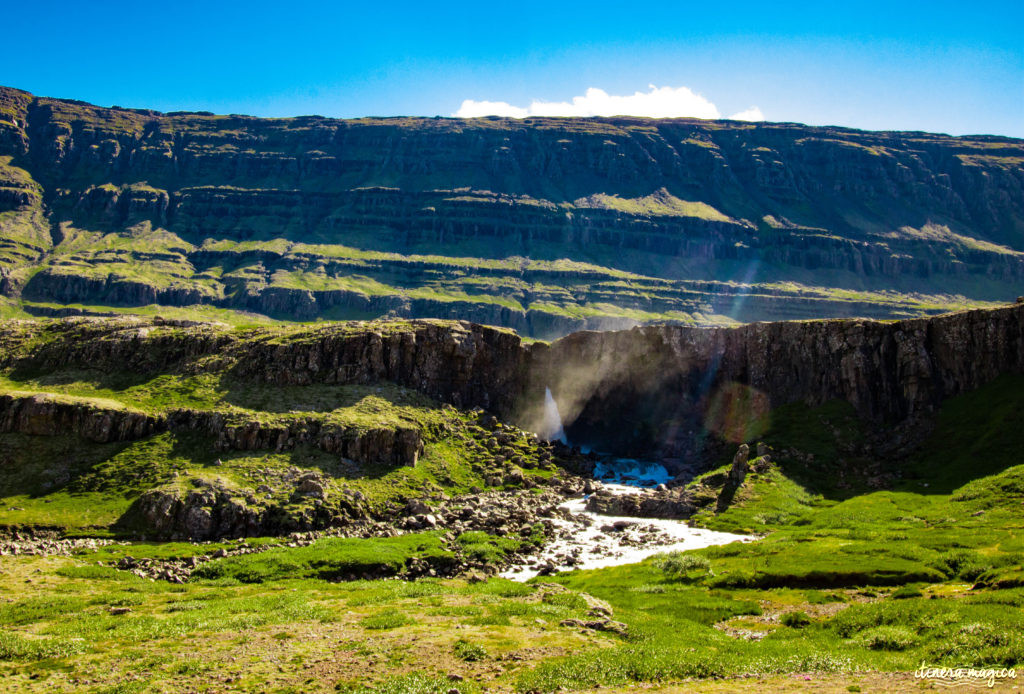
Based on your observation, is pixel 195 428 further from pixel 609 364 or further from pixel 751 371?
pixel 751 371

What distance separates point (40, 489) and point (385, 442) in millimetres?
43034

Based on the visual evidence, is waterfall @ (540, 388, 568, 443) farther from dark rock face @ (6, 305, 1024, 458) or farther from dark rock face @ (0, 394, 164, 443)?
dark rock face @ (0, 394, 164, 443)

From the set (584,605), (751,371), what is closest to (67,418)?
(584,605)

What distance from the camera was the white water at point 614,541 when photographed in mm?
75438

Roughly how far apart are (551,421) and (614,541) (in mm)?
58860

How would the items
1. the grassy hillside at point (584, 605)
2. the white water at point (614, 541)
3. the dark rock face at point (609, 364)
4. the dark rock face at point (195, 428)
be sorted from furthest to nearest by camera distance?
1. the dark rock face at point (609, 364)
2. the dark rock face at point (195, 428)
3. the white water at point (614, 541)
4. the grassy hillside at point (584, 605)

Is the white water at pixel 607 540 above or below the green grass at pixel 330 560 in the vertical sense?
below

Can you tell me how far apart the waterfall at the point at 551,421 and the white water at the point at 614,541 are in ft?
146

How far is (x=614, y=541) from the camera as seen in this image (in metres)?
83.9

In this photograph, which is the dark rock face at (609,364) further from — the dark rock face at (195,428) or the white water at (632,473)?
the white water at (632,473)

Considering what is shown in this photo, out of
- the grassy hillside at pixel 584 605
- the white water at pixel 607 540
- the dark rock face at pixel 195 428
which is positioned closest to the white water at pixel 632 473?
the white water at pixel 607 540

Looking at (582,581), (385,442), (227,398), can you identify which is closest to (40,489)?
(227,398)

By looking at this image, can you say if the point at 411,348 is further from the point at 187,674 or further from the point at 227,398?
the point at 187,674

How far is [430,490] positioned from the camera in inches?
3770
